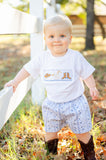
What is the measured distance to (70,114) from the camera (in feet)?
6.56

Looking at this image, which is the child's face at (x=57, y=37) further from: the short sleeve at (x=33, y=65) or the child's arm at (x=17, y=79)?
the child's arm at (x=17, y=79)

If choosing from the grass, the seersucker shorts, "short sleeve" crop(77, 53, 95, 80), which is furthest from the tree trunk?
the seersucker shorts

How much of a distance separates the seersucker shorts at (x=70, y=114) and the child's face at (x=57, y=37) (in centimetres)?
47

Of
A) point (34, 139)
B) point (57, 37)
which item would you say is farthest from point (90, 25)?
point (57, 37)

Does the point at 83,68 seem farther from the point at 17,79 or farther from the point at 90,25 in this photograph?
the point at 90,25

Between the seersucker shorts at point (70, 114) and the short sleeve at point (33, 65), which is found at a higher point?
the short sleeve at point (33, 65)

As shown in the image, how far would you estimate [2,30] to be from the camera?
1694 millimetres

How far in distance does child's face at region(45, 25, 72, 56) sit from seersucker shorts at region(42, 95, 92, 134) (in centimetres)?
47

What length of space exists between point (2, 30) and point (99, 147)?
146 centimetres

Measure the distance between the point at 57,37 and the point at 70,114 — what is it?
67 centimetres

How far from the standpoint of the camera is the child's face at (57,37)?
1917 mm

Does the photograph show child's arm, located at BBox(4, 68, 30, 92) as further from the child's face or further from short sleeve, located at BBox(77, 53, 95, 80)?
short sleeve, located at BBox(77, 53, 95, 80)

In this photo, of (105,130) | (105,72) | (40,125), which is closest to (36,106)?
(40,125)

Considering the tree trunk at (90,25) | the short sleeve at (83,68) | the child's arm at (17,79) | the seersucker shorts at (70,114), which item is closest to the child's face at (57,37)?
the short sleeve at (83,68)
